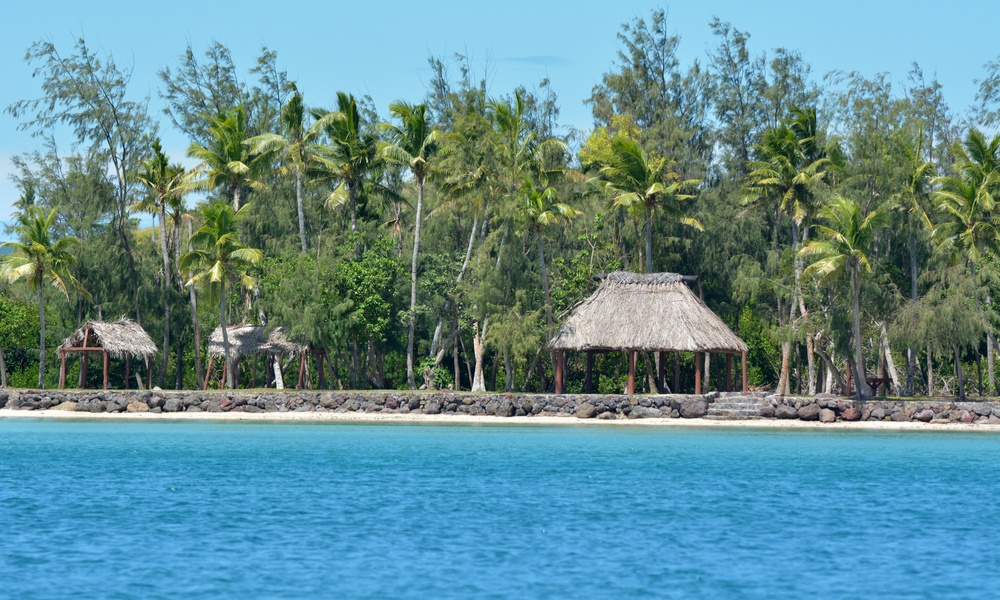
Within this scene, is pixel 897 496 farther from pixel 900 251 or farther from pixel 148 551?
pixel 900 251

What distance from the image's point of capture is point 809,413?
1430 inches

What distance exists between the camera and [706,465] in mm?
25812

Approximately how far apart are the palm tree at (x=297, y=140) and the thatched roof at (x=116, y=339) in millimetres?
6401

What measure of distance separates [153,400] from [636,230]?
1735cm

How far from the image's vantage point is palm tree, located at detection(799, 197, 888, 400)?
118ft

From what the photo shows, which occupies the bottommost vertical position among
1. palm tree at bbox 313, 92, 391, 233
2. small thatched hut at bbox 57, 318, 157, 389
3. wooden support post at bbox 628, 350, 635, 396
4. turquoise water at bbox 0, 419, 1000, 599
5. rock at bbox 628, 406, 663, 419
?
turquoise water at bbox 0, 419, 1000, 599

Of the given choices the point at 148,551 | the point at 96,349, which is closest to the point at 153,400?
the point at 96,349

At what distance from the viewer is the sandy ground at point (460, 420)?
35.6 metres

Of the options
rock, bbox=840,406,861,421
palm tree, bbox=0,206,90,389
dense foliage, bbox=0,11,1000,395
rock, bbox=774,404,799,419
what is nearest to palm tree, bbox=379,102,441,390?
dense foliage, bbox=0,11,1000,395

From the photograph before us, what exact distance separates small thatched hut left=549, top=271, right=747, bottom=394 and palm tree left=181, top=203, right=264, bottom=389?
10.8 metres

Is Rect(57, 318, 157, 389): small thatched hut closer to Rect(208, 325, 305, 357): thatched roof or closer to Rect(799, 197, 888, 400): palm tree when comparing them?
Rect(208, 325, 305, 357): thatched roof

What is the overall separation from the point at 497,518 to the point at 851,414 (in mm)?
20731

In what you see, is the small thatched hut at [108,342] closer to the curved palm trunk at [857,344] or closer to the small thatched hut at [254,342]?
the small thatched hut at [254,342]

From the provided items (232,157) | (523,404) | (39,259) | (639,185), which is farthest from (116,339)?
(639,185)
